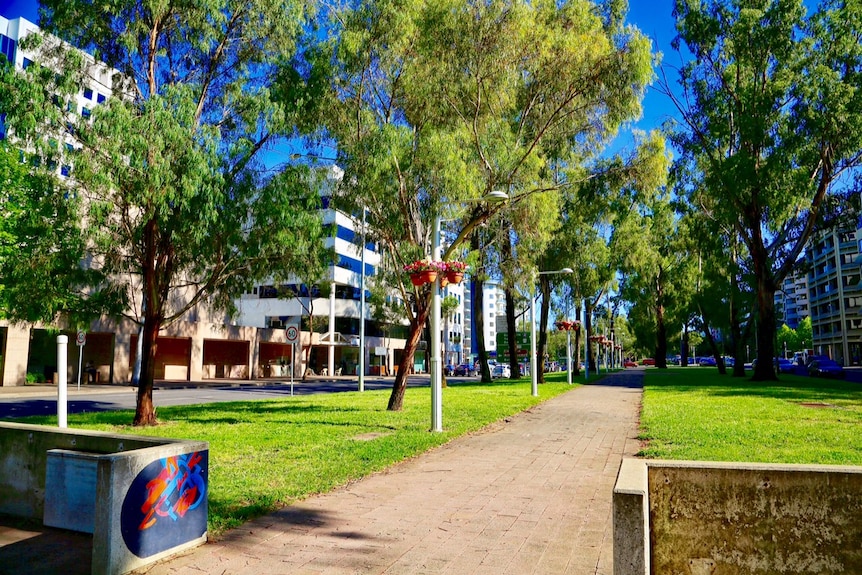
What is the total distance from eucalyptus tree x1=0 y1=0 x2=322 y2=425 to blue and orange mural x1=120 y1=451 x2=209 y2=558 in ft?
25.7

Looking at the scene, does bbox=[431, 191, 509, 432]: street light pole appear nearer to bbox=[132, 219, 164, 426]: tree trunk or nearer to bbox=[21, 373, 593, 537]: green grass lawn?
bbox=[21, 373, 593, 537]: green grass lawn

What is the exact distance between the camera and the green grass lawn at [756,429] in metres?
9.18

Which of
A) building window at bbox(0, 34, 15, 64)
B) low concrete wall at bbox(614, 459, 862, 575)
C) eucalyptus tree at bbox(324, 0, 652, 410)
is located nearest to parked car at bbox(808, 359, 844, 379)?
eucalyptus tree at bbox(324, 0, 652, 410)

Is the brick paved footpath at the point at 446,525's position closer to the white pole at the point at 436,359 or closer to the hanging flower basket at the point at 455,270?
the white pole at the point at 436,359

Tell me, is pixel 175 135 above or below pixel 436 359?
above

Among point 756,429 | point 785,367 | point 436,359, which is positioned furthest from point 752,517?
point 785,367

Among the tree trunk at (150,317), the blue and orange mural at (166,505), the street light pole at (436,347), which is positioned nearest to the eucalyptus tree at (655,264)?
the street light pole at (436,347)

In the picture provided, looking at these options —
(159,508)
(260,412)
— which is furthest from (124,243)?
(159,508)

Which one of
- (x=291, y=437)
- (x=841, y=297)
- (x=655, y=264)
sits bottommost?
(x=291, y=437)

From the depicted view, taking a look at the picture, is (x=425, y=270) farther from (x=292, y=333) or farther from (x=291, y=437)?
(x=292, y=333)

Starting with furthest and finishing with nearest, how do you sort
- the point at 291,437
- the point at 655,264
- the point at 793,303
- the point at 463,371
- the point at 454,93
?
the point at 793,303 → the point at 463,371 → the point at 655,264 → the point at 454,93 → the point at 291,437

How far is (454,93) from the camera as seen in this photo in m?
15.9

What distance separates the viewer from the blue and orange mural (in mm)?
4793

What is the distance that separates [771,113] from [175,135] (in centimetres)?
2569
